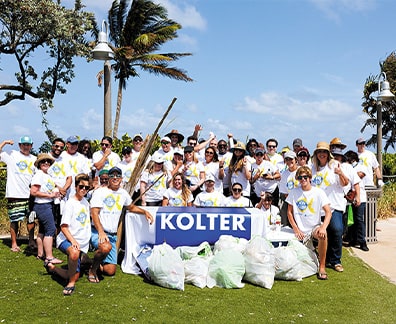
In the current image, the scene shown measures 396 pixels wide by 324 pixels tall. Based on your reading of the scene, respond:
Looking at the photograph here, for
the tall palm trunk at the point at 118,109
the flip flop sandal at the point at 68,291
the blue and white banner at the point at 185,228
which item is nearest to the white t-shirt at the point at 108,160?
the blue and white banner at the point at 185,228

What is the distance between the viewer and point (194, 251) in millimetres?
6059

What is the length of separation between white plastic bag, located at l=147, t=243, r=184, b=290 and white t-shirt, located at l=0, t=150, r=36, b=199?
2532 millimetres

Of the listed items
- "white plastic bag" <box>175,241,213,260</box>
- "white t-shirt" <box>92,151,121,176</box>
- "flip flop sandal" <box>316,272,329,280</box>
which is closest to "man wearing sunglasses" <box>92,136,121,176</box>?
"white t-shirt" <box>92,151,121,176</box>

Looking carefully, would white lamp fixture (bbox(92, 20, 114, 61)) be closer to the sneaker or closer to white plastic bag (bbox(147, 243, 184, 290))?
white plastic bag (bbox(147, 243, 184, 290))

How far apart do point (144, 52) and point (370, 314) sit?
60.5 feet

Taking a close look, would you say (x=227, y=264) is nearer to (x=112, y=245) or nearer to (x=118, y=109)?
(x=112, y=245)

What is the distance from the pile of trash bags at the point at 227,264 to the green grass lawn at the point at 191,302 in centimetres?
11

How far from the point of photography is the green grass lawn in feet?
15.5

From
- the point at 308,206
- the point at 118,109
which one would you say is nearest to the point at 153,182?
the point at 308,206

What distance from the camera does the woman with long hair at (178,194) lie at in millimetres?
7008

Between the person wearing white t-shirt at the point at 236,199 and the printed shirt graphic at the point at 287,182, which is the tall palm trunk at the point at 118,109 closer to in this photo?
the printed shirt graphic at the point at 287,182

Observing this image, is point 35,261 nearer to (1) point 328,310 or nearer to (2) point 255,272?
(2) point 255,272

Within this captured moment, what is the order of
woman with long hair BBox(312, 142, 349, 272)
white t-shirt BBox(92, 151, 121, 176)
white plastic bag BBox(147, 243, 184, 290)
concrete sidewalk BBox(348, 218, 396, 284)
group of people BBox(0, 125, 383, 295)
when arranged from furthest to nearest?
white t-shirt BBox(92, 151, 121, 176) < concrete sidewalk BBox(348, 218, 396, 284) < woman with long hair BBox(312, 142, 349, 272) < group of people BBox(0, 125, 383, 295) < white plastic bag BBox(147, 243, 184, 290)

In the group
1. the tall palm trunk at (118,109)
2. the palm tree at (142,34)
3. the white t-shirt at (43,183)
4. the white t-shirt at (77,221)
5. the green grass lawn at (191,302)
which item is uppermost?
the palm tree at (142,34)
